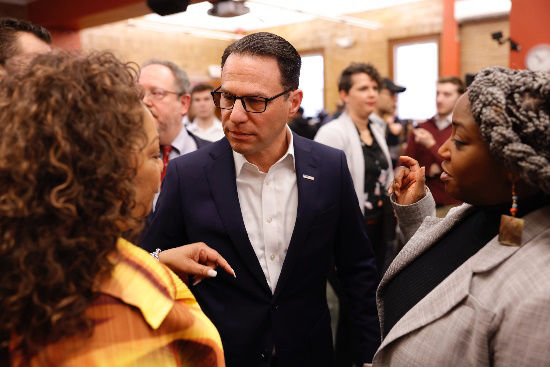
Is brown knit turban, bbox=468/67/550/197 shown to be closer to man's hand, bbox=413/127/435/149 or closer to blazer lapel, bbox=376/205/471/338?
blazer lapel, bbox=376/205/471/338

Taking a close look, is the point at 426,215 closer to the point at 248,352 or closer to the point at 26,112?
the point at 248,352

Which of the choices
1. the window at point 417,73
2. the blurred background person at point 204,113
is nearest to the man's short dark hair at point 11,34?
the blurred background person at point 204,113

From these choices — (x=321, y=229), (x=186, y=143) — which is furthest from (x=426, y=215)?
(x=186, y=143)

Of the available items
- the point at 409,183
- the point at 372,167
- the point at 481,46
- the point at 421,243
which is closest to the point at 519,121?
the point at 421,243

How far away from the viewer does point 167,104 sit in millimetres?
2891

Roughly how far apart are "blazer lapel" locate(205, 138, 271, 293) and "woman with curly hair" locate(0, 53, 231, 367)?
746 millimetres

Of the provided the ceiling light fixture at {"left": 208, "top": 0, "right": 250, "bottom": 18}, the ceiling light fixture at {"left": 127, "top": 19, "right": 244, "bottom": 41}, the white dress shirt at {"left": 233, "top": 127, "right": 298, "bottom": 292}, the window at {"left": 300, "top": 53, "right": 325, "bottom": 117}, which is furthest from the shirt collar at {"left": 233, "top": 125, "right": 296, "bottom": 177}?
the window at {"left": 300, "top": 53, "right": 325, "bottom": 117}

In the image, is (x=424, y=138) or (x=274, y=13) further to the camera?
(x=274, y=13)

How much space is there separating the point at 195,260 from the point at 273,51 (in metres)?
0.80

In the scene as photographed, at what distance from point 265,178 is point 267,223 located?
167 millimetres

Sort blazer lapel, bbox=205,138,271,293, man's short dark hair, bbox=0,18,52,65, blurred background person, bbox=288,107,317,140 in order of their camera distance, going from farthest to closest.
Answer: blurred background person, bbox=288,107,317,140, man's short dark hair, bbox=0,18,52,65, blazer lapel, bbox=205,138,271,293

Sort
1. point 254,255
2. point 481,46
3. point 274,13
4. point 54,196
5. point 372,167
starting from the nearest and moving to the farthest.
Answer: point 54,196, point 254,255, point 372,167, point 481,46, point 274,13

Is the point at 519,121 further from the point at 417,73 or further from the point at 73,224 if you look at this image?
the point at 417,73

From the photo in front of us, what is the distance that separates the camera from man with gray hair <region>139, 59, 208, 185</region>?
2850 millimetres
